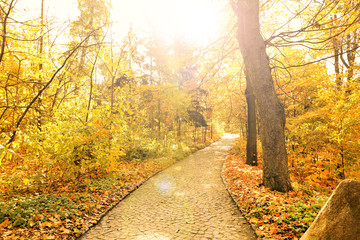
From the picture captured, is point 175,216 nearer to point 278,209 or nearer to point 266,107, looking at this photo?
point 278,209

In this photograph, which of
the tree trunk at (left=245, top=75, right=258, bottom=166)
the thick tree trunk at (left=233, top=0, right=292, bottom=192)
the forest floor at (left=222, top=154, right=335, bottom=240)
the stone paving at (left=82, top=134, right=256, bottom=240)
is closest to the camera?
the forest floor at (left=222, top=154, right=335, bottom=240)

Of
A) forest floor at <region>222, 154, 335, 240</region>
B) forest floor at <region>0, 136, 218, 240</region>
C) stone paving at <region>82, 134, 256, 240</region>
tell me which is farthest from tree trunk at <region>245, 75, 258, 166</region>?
forest floor at <region>0, 136, 218, 240</region>

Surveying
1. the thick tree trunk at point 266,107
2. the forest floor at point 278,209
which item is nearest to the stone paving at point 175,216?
the forest floor at point 278,209

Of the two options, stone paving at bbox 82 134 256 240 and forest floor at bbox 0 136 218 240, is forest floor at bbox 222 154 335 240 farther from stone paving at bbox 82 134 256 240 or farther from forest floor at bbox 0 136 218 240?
forest floor at bbox 0 136 218 240

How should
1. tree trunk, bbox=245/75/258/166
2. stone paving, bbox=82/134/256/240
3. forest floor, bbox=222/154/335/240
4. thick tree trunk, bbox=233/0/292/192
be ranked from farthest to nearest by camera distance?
tree trunk, bbox=245/75/258/166 < thick tree trunk, bbox=233/0/292/192 < stone paving, bbox=82/134/256/240 < forest floor, bbox=222/154/335/240

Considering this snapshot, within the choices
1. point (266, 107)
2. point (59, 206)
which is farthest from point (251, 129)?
point (59, 206)

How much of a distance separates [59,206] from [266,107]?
6.57m

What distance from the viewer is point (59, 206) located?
4.93 metres

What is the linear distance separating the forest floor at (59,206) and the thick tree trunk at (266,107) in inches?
201

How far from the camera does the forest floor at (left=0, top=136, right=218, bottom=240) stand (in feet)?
13.0

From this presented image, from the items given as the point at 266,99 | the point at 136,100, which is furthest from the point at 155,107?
the point at 266,99

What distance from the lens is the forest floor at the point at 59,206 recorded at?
13.0 ft

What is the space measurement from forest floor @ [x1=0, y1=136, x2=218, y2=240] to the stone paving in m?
0.36

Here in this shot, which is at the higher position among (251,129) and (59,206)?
(251,129)
